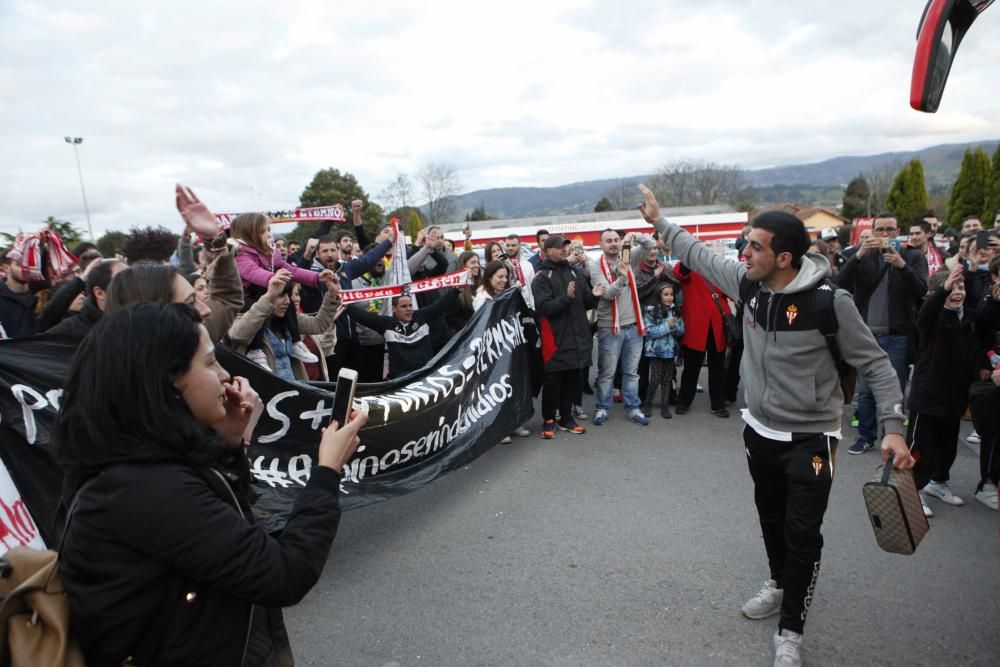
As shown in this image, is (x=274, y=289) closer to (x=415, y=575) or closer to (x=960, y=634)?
(x=415, y=575)

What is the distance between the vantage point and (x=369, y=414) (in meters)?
4.11

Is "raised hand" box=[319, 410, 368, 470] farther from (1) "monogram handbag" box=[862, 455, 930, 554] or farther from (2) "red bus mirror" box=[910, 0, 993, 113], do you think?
(1) "monogram handbag" box=[862, 455, 930, 554]

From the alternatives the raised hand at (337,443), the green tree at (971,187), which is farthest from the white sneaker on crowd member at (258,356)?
the green tree at (971,187)

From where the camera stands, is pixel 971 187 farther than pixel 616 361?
Yes

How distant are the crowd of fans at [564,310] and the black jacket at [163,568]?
1.00ft

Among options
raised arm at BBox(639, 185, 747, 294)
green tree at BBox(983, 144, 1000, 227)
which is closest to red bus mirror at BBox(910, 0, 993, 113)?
raised arm at BBox(639, 185, 747, 294)

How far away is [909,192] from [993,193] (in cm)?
1068

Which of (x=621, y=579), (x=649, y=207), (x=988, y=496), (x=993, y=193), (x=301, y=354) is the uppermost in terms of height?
(x=649, y=207)

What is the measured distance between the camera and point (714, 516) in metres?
4.24

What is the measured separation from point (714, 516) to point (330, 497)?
3.42 meters

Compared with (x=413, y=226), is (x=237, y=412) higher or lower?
lower

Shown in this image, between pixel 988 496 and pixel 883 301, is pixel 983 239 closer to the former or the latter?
pixel 883 301

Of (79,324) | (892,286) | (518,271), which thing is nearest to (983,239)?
(892,286)

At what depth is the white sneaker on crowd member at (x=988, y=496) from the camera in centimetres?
432
